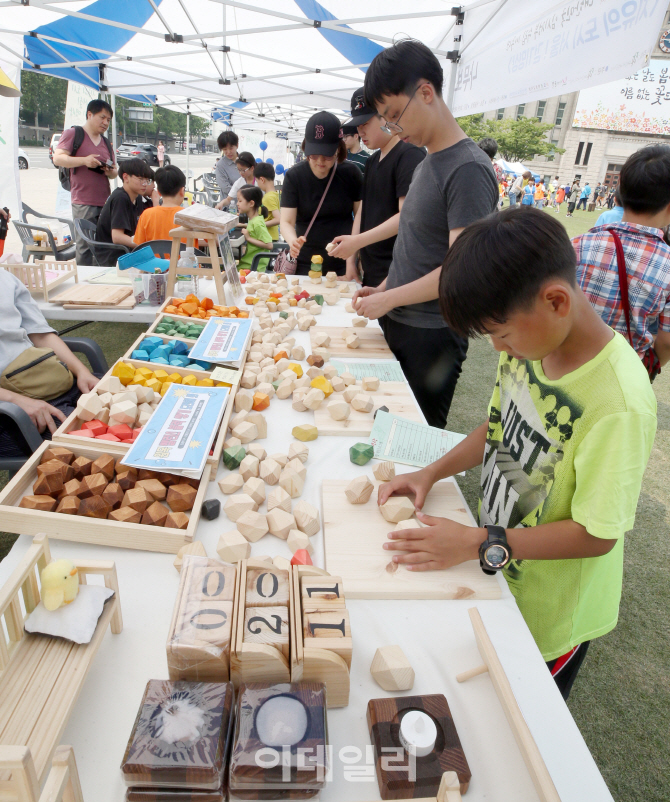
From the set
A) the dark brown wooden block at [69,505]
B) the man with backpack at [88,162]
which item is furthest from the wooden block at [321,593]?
the man with backpack at [88,162]

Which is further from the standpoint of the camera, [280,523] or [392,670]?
[280,523]

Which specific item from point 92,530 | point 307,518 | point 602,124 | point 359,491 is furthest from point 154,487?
point 602,124

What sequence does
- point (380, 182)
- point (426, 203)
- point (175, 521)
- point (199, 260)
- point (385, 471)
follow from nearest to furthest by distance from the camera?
point (175, 521) → point (385, 471) → point (426, 203) → point (380, 182) → point (199, 260)

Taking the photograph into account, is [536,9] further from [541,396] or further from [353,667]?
[353,667]

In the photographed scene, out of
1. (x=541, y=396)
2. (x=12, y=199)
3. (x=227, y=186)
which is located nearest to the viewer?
(x=541, y=396)

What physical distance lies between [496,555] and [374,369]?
3.97ft

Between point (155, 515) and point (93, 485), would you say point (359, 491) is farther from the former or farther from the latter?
point (93, 485)

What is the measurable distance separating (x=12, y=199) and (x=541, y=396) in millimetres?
7100

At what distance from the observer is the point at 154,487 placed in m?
1.26

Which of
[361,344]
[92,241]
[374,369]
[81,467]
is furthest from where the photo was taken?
[92,241]

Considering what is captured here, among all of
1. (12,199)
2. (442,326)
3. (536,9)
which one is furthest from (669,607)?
(12,199)

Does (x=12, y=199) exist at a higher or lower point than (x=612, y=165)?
lower

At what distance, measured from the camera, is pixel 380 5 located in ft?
16.1

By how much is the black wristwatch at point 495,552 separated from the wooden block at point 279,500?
18.8 inches
